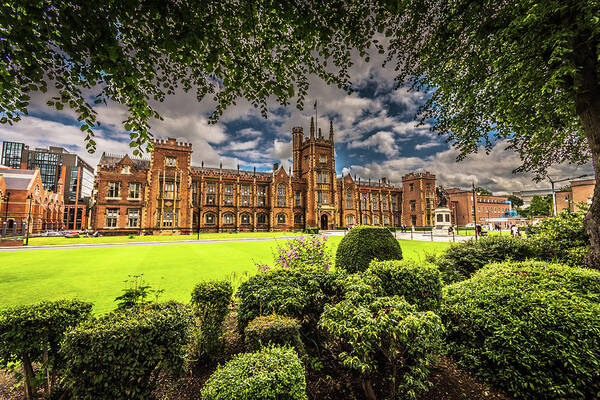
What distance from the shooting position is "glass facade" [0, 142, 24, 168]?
248ft

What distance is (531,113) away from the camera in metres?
8.25

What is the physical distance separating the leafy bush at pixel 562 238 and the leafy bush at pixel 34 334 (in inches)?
475

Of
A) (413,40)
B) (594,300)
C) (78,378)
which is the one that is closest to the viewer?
(78,378)

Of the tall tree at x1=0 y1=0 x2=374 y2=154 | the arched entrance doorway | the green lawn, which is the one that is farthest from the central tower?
the tall tree at x1=0 y1=0 x2=374 y2=154

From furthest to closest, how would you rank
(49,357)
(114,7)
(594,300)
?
(594,300) < (114,7) < (49,357)

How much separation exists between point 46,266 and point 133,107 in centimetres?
1111

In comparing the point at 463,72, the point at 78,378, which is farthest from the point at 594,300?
the point at 463,72

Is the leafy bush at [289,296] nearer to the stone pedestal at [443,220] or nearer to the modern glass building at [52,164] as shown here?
the stone pedestal at [443,220]

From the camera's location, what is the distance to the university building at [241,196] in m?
32.4

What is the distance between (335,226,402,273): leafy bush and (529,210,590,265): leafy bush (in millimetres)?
5407

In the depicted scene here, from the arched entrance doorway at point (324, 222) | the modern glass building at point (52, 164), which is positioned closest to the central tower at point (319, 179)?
the arched entrance doorway at point (324, 222)

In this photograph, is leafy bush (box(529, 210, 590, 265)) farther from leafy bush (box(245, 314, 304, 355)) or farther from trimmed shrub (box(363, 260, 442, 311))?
leafy bush (box(245, 314, 304, 355))

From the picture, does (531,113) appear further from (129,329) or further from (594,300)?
(129,329)

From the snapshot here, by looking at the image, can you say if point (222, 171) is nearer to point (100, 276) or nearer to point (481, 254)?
point (100, 276)
